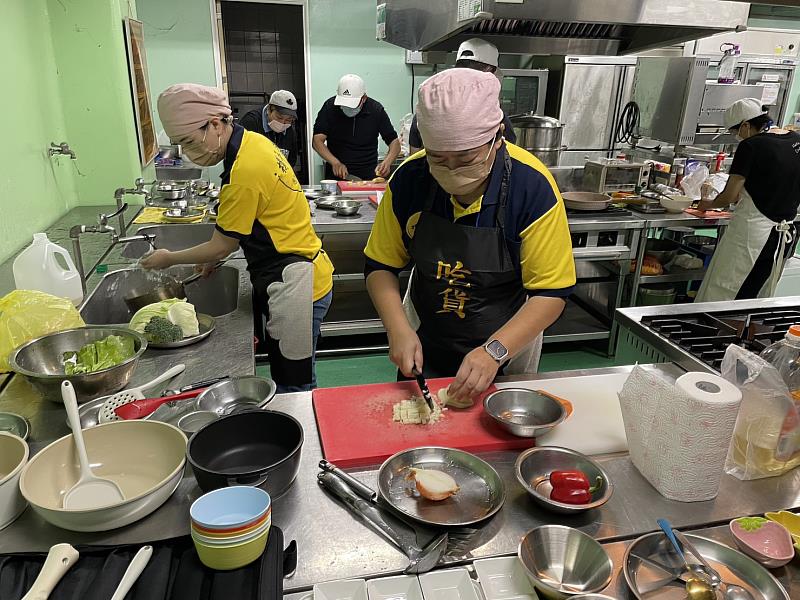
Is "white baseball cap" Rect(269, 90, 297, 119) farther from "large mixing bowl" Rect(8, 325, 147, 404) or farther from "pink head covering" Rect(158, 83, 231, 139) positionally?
"large mixing bowl" Rect(8, 325, 147, 404)

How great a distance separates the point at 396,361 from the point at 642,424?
71cm

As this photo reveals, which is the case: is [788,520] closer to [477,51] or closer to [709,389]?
[709,389]

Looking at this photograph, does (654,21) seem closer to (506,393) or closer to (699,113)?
(506,393)

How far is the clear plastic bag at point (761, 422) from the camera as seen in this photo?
123cm

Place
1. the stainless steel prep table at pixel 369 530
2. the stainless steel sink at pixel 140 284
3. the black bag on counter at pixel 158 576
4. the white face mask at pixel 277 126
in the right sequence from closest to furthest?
the black bag on counter at pixel 158 576
the stainless steel prep table at pixel 369 530
the stainless steel sink at pixel 140 284
the white face mask at pixel 277 126

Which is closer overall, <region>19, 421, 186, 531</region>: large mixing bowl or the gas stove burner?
<region>19, 421, 186, 531</region>: large mixing bowl

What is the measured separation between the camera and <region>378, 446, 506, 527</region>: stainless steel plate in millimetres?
1133

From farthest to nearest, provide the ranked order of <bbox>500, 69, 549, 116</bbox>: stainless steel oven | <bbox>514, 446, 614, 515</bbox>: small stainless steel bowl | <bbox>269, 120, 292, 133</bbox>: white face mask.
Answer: <bbox>500, 69, 549, 116</bbox>: stainless steel oven
<bbox>269, 120, 292, 133</bbox>: white face mask
<bbox>514, 446, 614, 515</bbox>: small stainless steel bowl

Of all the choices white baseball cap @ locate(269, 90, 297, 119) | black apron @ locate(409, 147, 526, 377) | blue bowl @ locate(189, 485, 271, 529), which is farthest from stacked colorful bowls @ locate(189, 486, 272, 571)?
white baseball cap @ locate(269, 90, 297, 119)

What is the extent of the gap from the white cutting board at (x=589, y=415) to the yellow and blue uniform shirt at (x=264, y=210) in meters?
1.30

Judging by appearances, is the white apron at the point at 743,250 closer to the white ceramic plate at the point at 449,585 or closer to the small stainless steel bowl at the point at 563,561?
the small stainless steel bowl at the point at 563,561

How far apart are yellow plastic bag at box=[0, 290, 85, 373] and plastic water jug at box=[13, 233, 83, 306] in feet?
0.75

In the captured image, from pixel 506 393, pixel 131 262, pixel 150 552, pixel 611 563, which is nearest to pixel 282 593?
pixel 150 552

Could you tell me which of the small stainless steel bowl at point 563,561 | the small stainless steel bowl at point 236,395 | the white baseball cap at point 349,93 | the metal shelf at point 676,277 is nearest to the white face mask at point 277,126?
the white baseball cap at point 349,93
